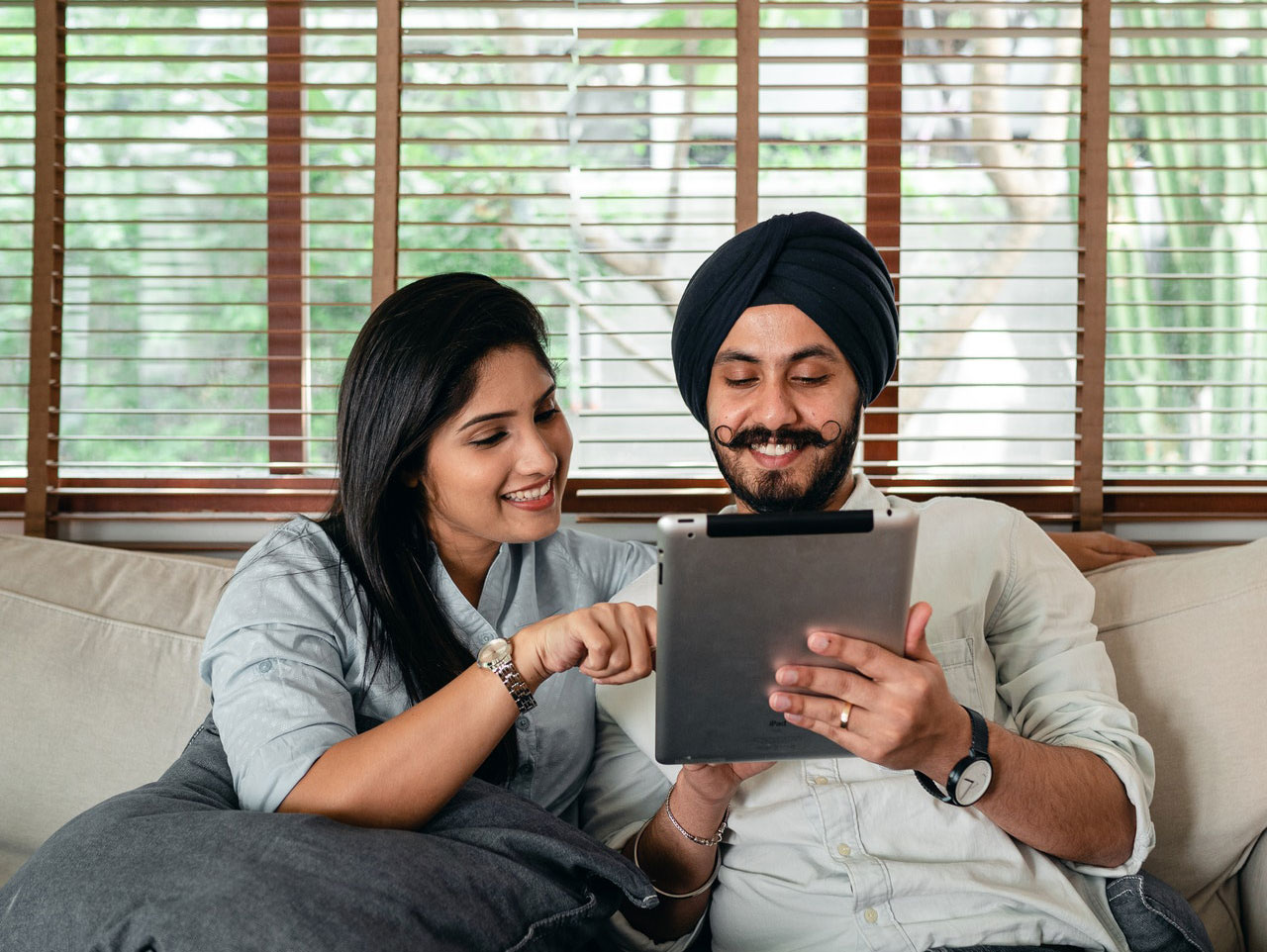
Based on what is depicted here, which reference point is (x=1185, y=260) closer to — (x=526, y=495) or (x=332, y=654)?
(x=526, y=495)

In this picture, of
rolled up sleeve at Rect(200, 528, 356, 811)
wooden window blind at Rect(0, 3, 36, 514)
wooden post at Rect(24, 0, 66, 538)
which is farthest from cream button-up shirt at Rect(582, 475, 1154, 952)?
wooden window blind at Rect(0, 3, 36, 514)

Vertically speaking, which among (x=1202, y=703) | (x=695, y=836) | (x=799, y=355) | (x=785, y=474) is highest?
(x=799, y=355)

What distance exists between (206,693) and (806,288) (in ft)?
3.71

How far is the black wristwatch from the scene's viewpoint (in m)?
1.14

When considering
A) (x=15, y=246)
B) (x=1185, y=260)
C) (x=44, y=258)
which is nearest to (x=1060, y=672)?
(x=1185, y=260)

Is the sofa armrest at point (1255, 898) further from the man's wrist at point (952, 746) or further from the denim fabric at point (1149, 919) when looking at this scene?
the man's wrist at point (952, 746)

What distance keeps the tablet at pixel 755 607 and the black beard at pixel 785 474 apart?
45 cm

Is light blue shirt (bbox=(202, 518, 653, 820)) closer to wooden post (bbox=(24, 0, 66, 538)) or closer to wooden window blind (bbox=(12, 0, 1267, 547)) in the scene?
wooden window blind (bbox=(12, 0, 1267, 547))

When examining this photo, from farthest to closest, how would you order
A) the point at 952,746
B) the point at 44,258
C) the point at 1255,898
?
the point at 44,258 < the point at 1255,898 < the point at 952,746

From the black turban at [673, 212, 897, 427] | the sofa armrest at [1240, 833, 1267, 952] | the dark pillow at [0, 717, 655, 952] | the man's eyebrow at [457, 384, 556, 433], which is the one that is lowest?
the sofa armrest at [1240, 833, 1267, 952]

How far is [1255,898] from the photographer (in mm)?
1523

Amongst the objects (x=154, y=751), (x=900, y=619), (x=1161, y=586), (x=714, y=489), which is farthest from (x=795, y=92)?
(x=154, y=751)

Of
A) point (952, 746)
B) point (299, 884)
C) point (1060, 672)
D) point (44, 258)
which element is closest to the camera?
point (299, 884)

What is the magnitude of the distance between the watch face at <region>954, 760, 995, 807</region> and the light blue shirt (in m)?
0.55
